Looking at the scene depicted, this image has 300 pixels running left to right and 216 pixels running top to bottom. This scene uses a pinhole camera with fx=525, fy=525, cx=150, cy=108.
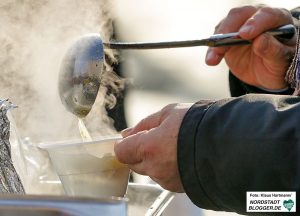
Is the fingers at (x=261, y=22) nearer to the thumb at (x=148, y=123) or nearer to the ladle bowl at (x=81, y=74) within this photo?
the ladle bowl at (x=81, y=74)

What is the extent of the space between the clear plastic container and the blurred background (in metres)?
0.26

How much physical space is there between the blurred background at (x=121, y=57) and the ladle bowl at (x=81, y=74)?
0.23 metres

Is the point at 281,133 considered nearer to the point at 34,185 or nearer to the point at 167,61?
the point at 34,185

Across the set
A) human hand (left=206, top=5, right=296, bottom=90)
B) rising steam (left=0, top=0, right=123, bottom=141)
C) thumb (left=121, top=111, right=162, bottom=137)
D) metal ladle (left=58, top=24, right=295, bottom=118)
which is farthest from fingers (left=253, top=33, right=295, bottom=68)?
thumb (left=121, top=111, right=162, bottom=137)

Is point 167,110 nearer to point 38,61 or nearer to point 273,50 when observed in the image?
point 273,50

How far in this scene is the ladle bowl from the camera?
1.78m

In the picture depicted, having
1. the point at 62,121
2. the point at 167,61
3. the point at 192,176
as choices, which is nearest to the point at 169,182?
the point at 192,176

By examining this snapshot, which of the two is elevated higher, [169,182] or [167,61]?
[169,182]

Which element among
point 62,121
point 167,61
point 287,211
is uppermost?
point 287,211

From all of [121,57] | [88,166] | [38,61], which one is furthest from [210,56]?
[121,57]

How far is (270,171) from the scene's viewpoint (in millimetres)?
1018

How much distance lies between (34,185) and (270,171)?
82 cm

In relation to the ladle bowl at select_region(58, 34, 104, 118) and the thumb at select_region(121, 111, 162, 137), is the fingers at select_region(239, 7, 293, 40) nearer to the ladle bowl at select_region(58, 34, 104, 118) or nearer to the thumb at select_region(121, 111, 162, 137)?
the ladle bowl at select_region(58, 34, 104, 118)

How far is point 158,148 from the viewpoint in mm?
1111
